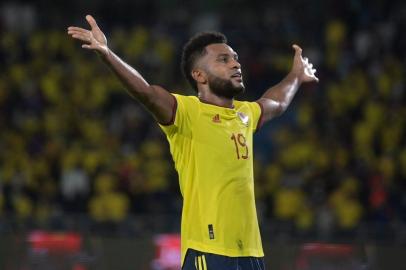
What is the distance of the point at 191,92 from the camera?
14.5 m

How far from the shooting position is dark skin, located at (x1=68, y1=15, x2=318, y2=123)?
16.2 feet

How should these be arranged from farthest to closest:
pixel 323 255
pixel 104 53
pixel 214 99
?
pixel 323 255
pixel 214 99
pixel 104 53

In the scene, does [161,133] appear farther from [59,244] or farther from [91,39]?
[91,39]

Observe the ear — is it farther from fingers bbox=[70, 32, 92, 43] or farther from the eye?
fingers bbox=[70, 32, 92, 43]

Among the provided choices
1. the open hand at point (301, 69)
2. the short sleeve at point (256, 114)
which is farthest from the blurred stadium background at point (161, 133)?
the short sleeve at point (256, 114)

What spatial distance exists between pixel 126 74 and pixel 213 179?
0.71 meters

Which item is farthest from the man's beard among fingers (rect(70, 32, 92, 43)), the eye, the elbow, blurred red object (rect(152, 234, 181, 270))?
blurred red object (rect(152, 234, 181, 270))

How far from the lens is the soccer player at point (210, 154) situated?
506 cm

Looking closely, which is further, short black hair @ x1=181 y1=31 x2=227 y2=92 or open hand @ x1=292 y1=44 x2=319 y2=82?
open hand @ x1=292 y1=44 x2=319 y2=82

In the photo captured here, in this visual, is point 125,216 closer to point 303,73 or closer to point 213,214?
point 303,73

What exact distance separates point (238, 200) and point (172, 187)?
8.06 m

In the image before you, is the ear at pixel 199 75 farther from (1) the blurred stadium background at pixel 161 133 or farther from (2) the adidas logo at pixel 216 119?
(1) the blurred stadium background at pixel 161 133

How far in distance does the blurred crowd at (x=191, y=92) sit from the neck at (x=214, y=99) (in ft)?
18.0

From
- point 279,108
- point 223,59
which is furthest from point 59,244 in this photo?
point 223,59
